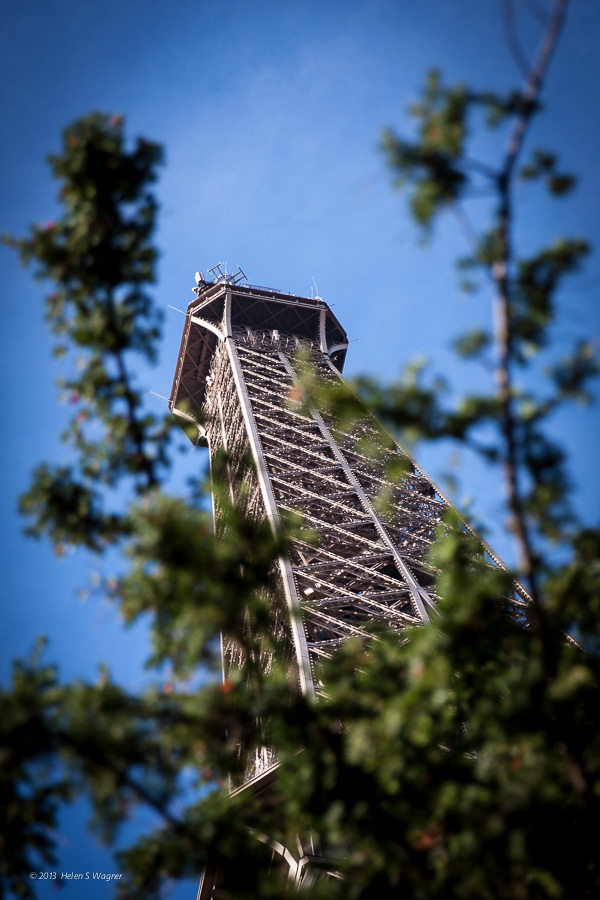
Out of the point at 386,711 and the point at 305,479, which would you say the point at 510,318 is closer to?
the point at 386,711

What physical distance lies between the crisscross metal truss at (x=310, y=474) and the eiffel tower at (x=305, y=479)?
52 millimetres

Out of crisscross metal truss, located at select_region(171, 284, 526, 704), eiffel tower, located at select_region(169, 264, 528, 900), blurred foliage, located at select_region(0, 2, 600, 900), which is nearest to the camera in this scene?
blurred foliage, located at select_region(0, 2, 600, 900)

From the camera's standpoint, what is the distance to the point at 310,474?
29219mm

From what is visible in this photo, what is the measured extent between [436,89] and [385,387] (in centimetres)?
226

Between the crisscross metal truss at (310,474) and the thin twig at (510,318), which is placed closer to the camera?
the thin twig at (510,318)

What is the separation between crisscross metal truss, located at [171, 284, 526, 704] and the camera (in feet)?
55.1

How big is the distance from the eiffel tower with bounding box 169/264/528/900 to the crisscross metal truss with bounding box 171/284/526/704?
52 millimetres

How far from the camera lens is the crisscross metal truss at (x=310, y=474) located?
661 inches

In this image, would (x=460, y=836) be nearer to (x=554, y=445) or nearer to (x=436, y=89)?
(x=554, y=445)

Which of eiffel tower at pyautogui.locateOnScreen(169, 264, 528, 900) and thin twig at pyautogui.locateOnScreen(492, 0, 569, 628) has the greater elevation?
eiffel tower at pyautogui.locateOnScreen(169, 264, 528, 900)

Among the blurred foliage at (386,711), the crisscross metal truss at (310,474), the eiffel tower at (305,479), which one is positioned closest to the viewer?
the blurred foliage at (386,711)

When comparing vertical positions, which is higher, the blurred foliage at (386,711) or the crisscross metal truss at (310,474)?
the crisscross metal truss at (310,474)

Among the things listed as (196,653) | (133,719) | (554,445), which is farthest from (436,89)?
(133,719)

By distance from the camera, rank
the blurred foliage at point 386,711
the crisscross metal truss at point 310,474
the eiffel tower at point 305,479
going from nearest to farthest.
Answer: the blurred foliage at point 386,711 < the eiffel tower at point 305,479 < the crisscross metal truss at point 310,474
